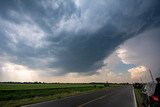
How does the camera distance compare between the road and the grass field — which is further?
the grass field

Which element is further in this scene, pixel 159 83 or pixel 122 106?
pixel 122 106

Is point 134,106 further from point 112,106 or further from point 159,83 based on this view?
point 159,83

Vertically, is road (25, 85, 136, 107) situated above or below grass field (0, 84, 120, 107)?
below

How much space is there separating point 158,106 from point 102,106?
723 centimetres

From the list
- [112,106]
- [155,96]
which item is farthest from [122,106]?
[155,96]

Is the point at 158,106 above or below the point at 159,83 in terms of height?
below

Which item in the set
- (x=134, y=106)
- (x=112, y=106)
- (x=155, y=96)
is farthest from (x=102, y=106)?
(x=155, y=96)

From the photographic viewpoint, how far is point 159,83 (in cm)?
1080

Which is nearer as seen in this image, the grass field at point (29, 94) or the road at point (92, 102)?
the road at point (92, 102)

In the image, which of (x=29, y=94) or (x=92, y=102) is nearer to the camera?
(x=92, y=102)

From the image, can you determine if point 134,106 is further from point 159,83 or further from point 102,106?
point 159,83

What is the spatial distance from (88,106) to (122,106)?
2622 mm

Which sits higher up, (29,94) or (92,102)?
(29,94)

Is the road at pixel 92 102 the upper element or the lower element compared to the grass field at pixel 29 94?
lower
